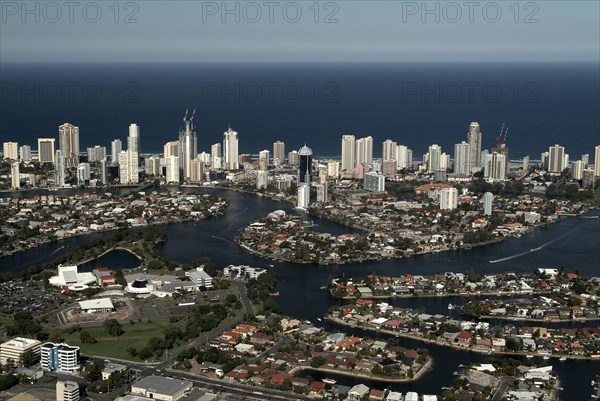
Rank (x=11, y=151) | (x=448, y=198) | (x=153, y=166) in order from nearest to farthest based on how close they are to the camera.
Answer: (x=448, y=198) < (x=153, y=166) < (x=11, y=151)

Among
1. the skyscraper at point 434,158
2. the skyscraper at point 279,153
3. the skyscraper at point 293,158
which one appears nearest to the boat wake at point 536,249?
the skyscraper at point 434,158

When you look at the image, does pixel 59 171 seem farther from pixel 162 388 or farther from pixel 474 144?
pixel 162 388

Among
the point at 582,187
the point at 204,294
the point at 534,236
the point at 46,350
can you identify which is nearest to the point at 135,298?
the point at 204,294

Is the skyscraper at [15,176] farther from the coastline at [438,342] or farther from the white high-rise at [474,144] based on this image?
the coastline at [438,342]

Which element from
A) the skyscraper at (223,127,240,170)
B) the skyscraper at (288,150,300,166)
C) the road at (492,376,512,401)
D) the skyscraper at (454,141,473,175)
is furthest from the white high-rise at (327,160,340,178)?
the road at (492,376,512,401)

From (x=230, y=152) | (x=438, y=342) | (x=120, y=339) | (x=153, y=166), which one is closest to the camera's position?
(x=120, y=339)

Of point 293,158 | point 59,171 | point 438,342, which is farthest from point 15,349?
point 293,158

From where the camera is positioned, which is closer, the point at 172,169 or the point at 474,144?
the point at 172,169
